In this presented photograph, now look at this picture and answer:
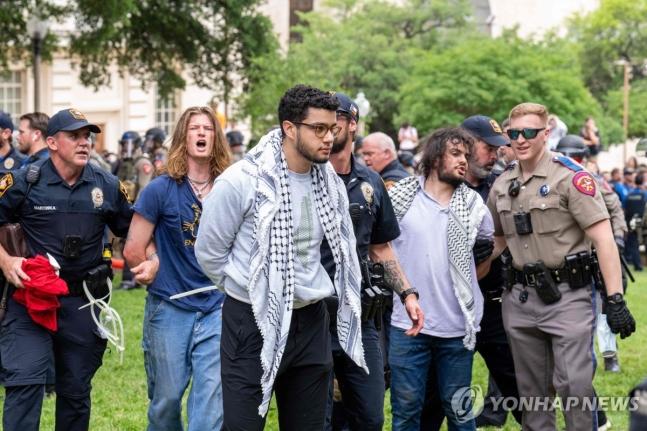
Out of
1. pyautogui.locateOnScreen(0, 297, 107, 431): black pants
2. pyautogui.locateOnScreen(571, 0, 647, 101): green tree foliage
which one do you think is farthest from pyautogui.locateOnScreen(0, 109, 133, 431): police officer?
pyautogui.locateOnScreen(571, 0, 647, 101): green tree foliage

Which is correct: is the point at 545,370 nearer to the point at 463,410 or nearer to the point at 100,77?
the point at 463,410

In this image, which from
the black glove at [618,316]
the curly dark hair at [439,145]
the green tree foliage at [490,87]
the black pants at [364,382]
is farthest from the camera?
the green tree foliage at [490,87]

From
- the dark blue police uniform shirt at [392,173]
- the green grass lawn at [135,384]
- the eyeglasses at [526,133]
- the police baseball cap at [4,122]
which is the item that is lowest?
the green grass lawn at [135,384]

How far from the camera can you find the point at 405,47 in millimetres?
52625

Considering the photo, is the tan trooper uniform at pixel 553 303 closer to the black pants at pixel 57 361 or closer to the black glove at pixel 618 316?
the black glove at pixel 618 316

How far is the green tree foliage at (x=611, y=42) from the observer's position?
219ft

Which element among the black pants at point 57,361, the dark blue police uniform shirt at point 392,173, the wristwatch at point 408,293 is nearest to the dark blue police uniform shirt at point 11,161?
the black pants at point 57,361

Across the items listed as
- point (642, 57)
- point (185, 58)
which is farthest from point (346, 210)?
point (642, 57)

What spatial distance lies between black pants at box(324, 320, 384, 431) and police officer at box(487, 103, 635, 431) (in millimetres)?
976

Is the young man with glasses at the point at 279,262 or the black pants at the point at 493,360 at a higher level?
the young man with glasses at the point at 279,262

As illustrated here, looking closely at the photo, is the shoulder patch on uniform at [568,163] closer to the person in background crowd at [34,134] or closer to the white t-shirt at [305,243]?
the white t-shirt at [305,243]

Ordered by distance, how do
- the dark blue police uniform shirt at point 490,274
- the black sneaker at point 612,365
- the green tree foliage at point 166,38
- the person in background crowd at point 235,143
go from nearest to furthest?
the dark blue police uniform shirt at point 490,274
the black sneaker at point 612,365
the person in background crowd at point 235,143
the green tree foliage at point 166,38

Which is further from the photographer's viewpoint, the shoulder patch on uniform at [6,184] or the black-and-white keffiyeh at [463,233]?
the black-and-white keffiyeh at [463,233]

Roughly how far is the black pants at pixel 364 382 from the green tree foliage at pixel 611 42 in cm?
6302
